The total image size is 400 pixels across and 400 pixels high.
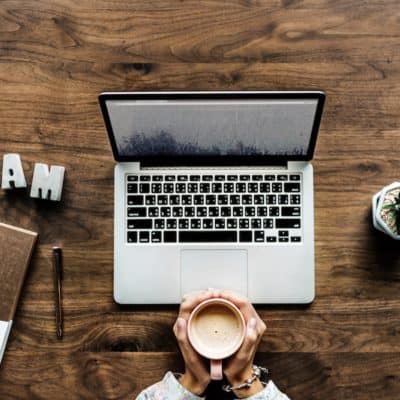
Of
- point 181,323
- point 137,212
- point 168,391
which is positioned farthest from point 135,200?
point 168,391

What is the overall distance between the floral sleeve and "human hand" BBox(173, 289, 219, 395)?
2 centimetres

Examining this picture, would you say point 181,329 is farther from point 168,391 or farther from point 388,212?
point 388,212

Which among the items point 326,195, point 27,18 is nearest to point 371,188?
point 326,195

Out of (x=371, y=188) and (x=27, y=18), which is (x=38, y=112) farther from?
(x=371, y=188)

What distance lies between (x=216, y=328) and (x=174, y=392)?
0.14 meters

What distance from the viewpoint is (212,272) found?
3.20 ft

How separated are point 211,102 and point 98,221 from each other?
331 mm

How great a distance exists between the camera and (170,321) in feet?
3.26

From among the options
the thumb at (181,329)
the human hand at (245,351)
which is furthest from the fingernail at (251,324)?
the thumb at (181,329)

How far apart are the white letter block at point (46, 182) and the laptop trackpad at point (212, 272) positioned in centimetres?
27

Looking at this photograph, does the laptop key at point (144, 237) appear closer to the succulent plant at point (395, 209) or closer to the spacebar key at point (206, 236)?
the spacebar key at point (206, 236)

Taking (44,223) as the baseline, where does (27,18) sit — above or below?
above

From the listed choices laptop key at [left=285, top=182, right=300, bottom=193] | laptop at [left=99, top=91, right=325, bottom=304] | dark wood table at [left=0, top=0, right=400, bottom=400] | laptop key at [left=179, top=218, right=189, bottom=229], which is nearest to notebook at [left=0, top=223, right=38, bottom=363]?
dark wood table at [left=0, top=0, right=400, bottom=400]

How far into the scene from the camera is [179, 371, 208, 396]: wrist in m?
0.94
